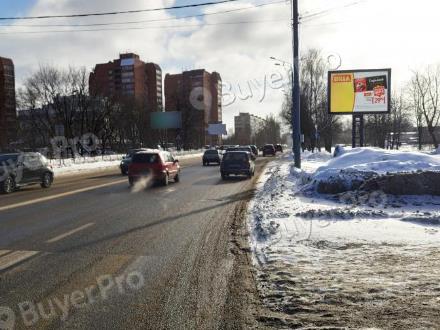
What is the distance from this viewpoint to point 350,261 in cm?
694

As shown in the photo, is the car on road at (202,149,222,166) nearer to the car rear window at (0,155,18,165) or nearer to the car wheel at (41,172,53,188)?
the car wheel at (41,172,53,188)

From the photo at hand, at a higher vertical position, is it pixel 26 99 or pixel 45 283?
pixel 26 99

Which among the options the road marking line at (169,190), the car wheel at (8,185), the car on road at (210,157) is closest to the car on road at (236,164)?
the road marking line at (169,190)

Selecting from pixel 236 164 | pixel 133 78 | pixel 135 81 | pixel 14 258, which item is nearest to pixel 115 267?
pixel 14 258

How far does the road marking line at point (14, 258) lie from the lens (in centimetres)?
697

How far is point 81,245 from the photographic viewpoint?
834 centimetres

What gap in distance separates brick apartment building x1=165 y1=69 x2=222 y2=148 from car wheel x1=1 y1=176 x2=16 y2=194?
7370cm

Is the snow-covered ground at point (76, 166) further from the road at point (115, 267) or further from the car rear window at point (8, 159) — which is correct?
the road at point (115, 267)

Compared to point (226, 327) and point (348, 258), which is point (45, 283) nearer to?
point (226, 327)

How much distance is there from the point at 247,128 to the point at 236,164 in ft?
398

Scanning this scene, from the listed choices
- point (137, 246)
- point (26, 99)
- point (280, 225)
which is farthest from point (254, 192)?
point (26, 99)

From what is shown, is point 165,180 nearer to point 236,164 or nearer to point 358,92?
point 236,164

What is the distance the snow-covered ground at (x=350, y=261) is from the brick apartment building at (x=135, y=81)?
70.2 metres

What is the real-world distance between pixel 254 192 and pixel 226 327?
13.1 m
